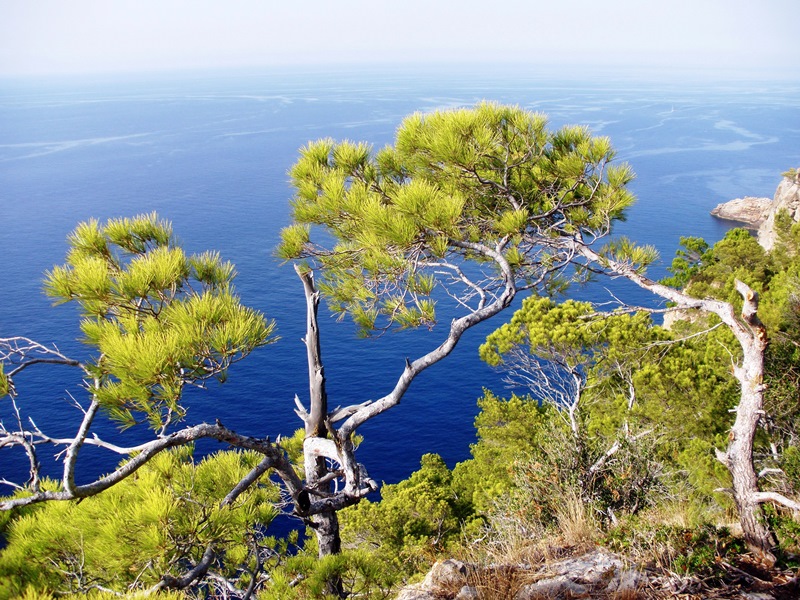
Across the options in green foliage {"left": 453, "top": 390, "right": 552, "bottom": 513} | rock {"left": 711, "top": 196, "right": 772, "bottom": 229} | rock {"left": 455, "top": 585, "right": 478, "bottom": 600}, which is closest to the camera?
rock {"left": 455, "top": 585, "right": 478, "bottom": 600}

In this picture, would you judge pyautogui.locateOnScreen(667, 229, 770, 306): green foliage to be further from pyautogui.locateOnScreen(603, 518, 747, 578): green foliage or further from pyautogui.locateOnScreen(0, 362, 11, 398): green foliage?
pyautogui.locateOnScreen(0, 362, 11, 398): green foliage

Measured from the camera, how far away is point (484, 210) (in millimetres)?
6168

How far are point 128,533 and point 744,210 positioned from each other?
61580 millimetres

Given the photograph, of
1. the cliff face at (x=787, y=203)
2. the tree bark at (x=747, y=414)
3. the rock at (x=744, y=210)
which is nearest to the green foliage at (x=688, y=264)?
the cliff face at (x=787, y=203)

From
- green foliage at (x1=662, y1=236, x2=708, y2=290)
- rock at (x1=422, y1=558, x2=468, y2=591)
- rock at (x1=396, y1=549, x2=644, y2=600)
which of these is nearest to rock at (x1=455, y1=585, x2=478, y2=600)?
rock at (x1=396, y1=549, x2=644, y2=600)

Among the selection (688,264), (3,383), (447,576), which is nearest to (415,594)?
(447,576)

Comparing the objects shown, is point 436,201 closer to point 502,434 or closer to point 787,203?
point 502,434

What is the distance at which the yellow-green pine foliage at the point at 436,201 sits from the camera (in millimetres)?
5133

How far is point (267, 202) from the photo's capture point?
58.5 meters

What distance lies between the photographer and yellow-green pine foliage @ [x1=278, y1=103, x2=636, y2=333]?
5.13 m

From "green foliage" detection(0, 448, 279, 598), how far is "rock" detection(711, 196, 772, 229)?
5825 centimetres

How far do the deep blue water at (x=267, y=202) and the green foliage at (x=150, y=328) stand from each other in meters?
22.9

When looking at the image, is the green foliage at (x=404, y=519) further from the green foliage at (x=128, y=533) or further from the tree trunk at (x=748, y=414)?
the green foliage at (x=128, y=533)

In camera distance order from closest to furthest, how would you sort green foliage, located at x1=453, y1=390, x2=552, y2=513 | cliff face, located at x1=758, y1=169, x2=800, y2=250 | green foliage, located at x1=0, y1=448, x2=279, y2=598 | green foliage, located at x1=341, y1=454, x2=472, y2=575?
1. green foliage, located at x1=0, y1=448, x2=279, y2=598
2. green foliage, located at x1=453, y1=390, x2=552, y2=513
3. green foliage, located at x1=341, y1=454, x2=472, y2=575
4. cliff face, located at x1=758, y1=169, x2=800, y2=250
